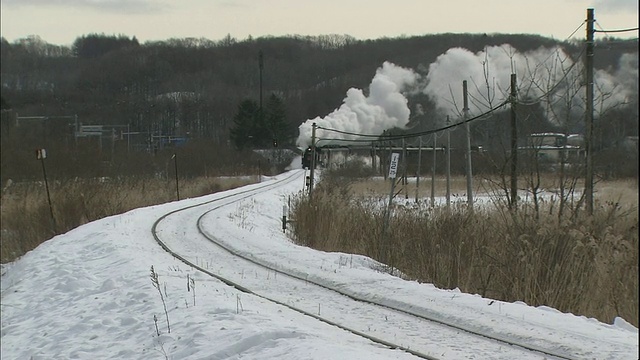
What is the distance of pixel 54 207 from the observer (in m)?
→ 24.8

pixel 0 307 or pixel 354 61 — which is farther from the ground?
pixel 354 61

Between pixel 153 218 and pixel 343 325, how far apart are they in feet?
51.9

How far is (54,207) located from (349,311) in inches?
779

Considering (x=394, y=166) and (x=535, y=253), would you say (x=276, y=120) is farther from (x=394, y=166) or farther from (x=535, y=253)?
(x=535, y=253)

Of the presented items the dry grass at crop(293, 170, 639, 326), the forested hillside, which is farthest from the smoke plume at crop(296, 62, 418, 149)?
the dry grass at crop(293, 170, 639, 326)

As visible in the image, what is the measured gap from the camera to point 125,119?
8462 cm

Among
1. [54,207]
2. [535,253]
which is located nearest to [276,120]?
[54,207]

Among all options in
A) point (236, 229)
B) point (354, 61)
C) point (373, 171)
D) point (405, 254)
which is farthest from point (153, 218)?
point (354, 61)

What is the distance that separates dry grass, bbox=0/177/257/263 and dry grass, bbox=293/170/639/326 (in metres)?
14.9

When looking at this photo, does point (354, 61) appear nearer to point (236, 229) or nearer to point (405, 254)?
point (236, 229)

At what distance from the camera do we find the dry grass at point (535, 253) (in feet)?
26.7

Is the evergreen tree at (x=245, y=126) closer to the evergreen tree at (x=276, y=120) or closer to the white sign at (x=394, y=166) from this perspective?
the evergreen tree at (x=276, y=120)

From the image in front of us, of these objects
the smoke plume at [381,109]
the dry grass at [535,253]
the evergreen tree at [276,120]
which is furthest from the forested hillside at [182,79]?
the dry grass at [535,253]

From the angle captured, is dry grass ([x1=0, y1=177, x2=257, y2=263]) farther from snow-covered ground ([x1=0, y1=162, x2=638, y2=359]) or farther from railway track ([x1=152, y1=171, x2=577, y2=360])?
railway track ([x1=152, y1=171, x2=577, y2=360])
